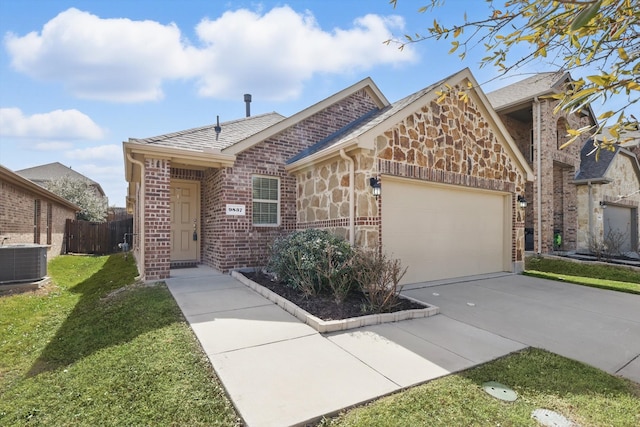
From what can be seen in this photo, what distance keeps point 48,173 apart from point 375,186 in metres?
35.8

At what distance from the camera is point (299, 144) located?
9.60m

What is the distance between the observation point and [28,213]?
40.1 ft

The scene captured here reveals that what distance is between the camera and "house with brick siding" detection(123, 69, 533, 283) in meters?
7.40

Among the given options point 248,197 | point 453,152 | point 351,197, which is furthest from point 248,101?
point 351,197

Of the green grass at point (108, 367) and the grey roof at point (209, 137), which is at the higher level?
the grey roof at point (209, 137)

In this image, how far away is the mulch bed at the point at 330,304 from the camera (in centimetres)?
516

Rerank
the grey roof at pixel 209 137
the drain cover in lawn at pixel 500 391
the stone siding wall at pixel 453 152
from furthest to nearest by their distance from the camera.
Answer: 1. the grey roof at pixel 209 137
2. the stone siding wall at pixel 453 152
3. the drain cover in lawn at pixel 500 391

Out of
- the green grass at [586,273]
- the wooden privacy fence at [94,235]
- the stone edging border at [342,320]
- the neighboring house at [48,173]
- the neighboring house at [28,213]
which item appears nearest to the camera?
the stone edging border at [342,320]

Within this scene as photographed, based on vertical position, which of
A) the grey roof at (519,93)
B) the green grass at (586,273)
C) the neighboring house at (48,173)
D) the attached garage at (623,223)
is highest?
the grey roof at (519,93)

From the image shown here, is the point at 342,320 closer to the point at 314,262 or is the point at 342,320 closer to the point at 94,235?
the point at 314,262

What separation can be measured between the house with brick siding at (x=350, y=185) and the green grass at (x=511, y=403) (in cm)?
378

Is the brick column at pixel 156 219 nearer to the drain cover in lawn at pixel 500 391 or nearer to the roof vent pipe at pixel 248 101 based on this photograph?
the drain cover in lawn at pixel 500 391

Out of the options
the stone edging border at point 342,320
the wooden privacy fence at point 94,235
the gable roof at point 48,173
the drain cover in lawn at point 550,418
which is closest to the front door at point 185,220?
the stone edging border at point 342,320

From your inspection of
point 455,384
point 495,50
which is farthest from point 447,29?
point 455,384
